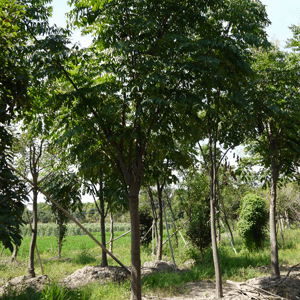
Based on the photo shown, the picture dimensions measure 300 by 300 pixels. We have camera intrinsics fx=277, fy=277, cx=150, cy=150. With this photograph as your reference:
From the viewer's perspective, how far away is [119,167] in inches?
258

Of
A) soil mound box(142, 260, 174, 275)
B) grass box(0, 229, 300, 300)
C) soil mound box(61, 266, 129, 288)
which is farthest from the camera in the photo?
soil mound box(142, 260, 174, 275)

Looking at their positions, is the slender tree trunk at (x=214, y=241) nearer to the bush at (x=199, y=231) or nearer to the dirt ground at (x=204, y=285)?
the dirt ground at (x=204, y=285)

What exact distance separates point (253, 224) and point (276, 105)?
9.76 metres

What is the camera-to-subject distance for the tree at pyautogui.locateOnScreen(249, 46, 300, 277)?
24.2 feet

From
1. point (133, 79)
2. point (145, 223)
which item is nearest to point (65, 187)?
point (133, 79)

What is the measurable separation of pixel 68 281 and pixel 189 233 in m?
5.98

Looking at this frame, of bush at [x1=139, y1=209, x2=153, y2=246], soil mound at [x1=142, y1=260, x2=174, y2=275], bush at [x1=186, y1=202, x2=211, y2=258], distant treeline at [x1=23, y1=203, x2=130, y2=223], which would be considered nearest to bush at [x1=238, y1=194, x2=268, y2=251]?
bush at [x1=186, y1=202, x2=211, y2=258]

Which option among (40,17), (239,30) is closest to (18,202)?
(40,17)

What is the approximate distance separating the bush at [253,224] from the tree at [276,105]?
6784mm

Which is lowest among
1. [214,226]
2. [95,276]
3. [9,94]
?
[95,276]

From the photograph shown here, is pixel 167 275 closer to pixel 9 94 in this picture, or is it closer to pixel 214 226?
pixel 214 226

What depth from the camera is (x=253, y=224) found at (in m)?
15.1

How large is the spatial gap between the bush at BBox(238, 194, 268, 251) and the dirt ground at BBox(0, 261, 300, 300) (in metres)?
5.23

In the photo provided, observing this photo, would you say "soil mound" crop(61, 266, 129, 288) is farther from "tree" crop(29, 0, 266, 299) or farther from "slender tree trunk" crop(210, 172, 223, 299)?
"slender tree trunk" crop(210, 172, 223, 299)
